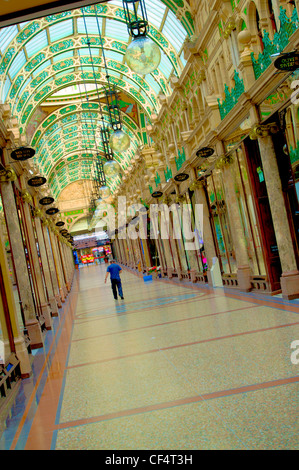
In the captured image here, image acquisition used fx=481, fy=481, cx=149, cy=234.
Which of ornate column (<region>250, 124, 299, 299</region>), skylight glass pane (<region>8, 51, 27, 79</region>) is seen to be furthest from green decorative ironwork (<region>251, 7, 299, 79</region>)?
skylight glass pane (<region>8, 51, 27, 79</region>)

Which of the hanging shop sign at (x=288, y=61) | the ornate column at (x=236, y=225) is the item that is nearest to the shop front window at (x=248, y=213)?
the ornate column at (x=236, y=225)

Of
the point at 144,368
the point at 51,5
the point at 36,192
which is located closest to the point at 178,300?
the point at 36,192

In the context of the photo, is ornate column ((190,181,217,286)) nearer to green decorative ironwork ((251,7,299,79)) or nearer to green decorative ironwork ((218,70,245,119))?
green decorative ironwork ((218,70,245,119))

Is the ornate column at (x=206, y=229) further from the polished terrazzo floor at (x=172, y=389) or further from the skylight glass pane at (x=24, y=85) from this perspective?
the skylight glass pane at (x=24, y=85)

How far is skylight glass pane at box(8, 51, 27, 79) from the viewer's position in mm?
17875

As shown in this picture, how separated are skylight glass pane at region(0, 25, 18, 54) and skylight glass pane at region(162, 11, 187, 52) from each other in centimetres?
512

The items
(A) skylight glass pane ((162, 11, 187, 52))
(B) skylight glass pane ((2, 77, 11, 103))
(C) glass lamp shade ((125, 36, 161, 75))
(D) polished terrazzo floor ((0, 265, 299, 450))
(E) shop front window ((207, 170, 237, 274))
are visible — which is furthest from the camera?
(B) skylight glass pane ((2, 77, 11, 103))

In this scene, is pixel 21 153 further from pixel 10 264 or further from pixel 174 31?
pixel 174 31

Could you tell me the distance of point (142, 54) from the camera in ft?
22.0

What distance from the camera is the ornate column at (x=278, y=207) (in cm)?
884

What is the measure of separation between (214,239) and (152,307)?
3.75m

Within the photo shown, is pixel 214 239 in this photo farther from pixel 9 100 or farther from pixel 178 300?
pixel 9 100

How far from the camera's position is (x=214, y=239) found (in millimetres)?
14625

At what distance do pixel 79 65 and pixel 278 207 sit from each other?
1709 centimetres
